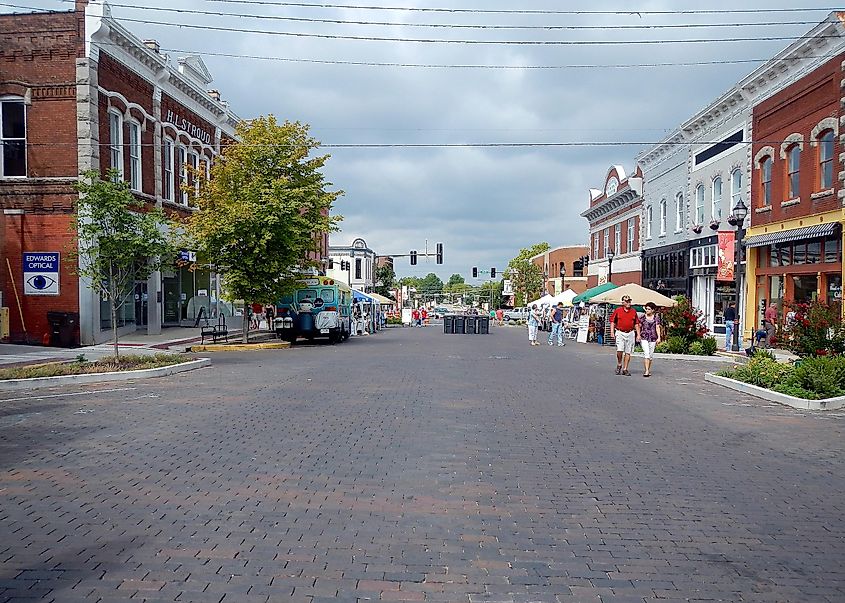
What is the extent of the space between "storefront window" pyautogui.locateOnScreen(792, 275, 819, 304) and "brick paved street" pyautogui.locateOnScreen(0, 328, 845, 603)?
50.5ft

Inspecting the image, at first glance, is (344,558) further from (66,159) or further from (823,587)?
(66,159)

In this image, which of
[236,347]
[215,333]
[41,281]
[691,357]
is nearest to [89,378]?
[41,281]

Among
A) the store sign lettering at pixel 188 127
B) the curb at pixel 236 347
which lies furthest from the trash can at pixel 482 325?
the curb at pixel 236 347

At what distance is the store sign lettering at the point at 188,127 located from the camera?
1273 inches

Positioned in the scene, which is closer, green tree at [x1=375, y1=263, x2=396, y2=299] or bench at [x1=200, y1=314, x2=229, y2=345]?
bench at [x1=200, y1=314, x2=229, y2=345]

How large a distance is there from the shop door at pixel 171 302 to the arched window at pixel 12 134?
11616 millimetres

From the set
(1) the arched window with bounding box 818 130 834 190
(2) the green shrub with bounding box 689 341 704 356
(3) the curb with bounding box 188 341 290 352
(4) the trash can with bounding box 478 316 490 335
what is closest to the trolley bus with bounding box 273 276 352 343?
(3) the curb with bounding box 188 341 290 352

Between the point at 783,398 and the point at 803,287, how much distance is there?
616 inches

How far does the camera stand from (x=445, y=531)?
610 centimetres

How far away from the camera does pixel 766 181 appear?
98.8 feet

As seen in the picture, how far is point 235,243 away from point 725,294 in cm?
2197

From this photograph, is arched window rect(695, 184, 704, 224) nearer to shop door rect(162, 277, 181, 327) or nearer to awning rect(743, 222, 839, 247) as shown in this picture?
awning rect(743, 222, 839, 247)

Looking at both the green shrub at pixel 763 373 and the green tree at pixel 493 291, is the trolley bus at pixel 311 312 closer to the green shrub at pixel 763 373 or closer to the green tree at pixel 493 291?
the green shrub at pixel 763 373

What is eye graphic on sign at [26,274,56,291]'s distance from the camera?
2441cm
